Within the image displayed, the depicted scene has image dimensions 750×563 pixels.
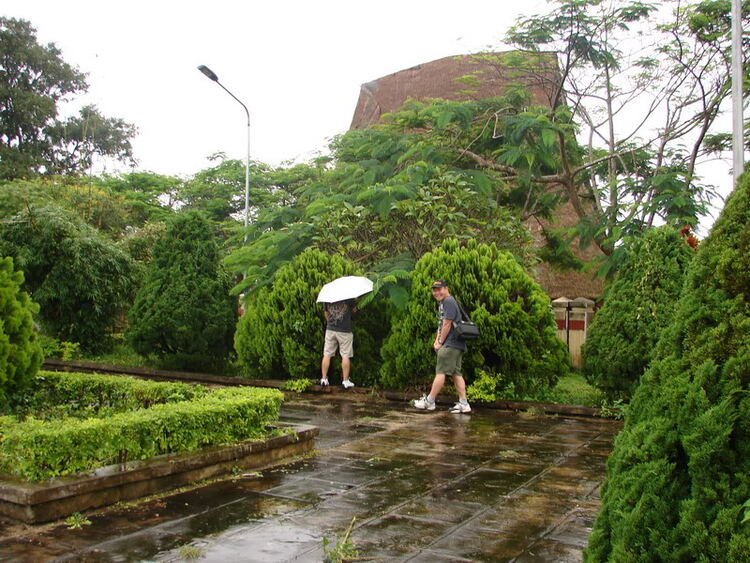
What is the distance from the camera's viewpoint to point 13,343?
7.45 m

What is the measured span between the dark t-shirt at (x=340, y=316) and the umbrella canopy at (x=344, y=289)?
0.21 m

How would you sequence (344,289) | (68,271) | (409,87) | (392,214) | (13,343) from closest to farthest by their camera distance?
1. (13,343)
2. (344,289)
3. (392,214)
4. (68,271)
5. (409,87)

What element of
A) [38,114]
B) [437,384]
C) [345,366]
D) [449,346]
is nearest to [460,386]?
[437,384]

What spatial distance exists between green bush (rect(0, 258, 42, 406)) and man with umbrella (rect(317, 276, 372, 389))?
13.9ft

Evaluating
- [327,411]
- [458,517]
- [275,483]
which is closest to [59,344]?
[327,411]

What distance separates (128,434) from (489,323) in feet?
19.4

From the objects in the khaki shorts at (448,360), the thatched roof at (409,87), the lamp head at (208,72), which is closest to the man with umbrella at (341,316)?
the khaki shorts at (448,360)

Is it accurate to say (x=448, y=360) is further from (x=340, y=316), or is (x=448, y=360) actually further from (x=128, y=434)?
(x=128, y=434)

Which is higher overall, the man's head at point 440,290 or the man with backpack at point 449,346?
the man's head at point 440,290

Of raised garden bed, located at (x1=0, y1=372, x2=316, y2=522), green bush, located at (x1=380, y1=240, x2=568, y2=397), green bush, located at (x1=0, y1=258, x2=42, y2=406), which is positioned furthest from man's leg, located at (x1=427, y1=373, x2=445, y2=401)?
green bush, located at (x1=0, y1=258, x2=42, y2=406)

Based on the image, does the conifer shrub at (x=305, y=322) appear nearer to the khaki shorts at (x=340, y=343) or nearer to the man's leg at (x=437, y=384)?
the khaki shorts at (x=340, y=343)

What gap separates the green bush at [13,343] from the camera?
7223mm

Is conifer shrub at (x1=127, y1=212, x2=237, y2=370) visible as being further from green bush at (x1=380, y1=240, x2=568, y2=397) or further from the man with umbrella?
green bush at (x1=380, y1=240, x2=568, y2=397)

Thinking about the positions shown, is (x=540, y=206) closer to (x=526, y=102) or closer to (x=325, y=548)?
(x=526, y=102)
